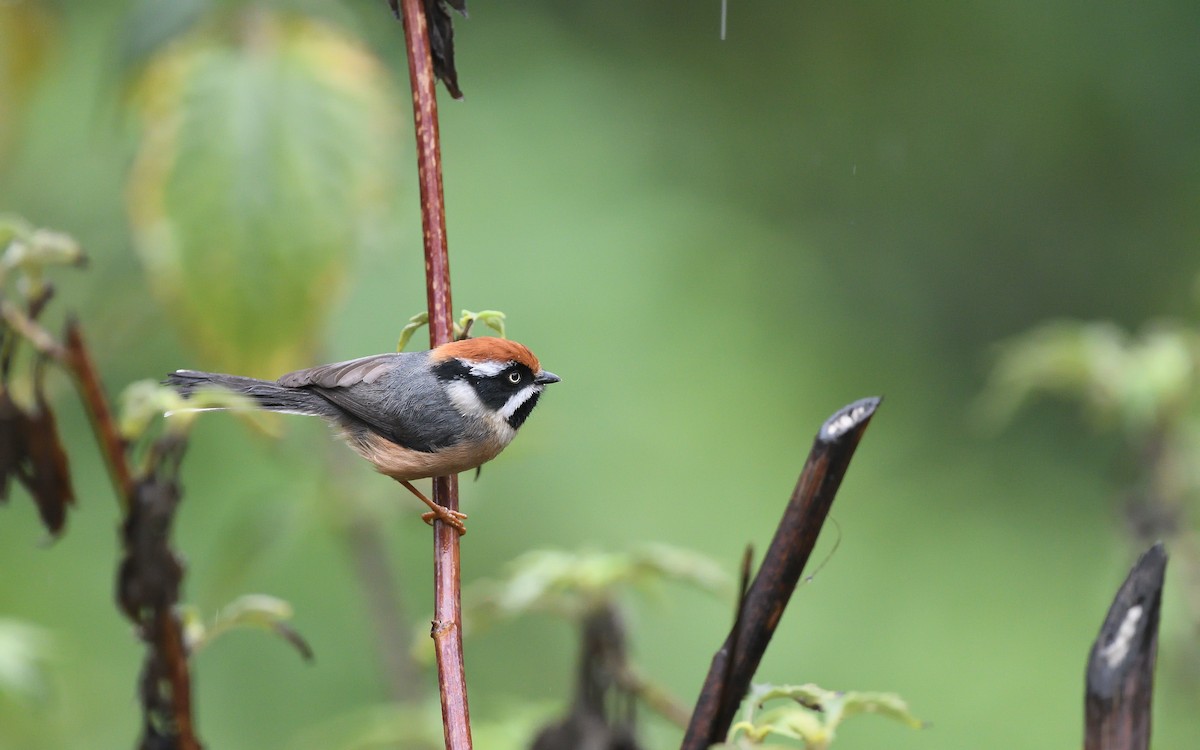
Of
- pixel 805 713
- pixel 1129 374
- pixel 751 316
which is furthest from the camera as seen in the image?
pixel 751 316

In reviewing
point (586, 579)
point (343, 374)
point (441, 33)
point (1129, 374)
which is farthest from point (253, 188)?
point (1129, 374)

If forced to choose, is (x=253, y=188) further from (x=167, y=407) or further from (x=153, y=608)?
(x=153, y=608)

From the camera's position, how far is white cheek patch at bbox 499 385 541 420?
67.9 inches

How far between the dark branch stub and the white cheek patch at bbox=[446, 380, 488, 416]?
105cm

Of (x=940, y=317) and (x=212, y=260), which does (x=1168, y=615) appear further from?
(x=940, y=317)

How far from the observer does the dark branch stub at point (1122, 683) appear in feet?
2.25

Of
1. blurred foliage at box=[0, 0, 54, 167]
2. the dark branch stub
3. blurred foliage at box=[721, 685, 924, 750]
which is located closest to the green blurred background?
blurred foliage at box=[0, 0, 54, 167]

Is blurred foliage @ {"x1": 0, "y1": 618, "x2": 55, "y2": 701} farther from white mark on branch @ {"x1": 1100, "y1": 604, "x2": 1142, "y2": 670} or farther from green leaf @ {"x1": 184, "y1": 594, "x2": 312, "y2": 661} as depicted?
white mark on branch @ {"x1": 1100, "y1": 604, "x2": 1142, "y2": 670}

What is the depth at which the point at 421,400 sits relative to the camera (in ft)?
5.63

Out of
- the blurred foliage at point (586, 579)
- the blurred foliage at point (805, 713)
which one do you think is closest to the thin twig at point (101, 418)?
the blurred foliage at point (586, 579)

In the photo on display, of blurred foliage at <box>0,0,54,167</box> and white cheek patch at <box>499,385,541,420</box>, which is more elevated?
blurred foliage at <box>0,0,54,167</box>

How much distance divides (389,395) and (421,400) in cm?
6

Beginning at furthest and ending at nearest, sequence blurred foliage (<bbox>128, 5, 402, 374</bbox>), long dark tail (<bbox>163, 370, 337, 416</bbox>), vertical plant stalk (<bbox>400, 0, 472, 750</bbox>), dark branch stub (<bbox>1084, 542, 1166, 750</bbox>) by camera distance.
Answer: long dark tail (<bbox>163, 370, 337, 416</bbox>), blurred foliage (<bbox>128, 5, 402, 374</bbox>), vertical plant stalk (<bbox>400, 0, 472, 750</bbox>), dark branch stub (<bbox>1084, 542, 1166, 750</bbox>)

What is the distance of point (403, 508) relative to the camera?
244 cm
